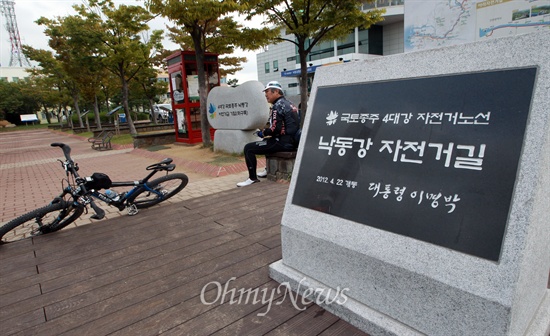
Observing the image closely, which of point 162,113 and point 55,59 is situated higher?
point 55,59

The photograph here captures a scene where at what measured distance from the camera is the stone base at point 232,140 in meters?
8.02

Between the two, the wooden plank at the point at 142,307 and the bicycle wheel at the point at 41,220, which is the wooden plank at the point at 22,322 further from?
the bicycle wheel at the point at 41,220

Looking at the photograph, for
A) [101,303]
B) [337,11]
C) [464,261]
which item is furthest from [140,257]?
[337,11]

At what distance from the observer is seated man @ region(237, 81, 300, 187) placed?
4969 millimetres

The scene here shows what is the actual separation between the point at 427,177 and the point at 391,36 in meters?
37.6

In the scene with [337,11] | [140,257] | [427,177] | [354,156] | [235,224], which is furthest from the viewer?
[337,11]

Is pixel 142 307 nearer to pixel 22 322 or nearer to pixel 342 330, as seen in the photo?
pixel 22 322

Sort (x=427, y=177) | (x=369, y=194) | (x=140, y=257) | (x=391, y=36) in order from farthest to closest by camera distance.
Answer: (x=391, y=36) → (x=140, y=257) → (x=369, y=194) → (x=427, y=177)

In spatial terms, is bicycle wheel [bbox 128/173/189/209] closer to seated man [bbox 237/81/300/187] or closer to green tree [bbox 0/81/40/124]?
seated man [bbox 237/81/300/187]

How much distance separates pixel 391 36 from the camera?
3459cm

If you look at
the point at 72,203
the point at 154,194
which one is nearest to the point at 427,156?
the point at 72,203

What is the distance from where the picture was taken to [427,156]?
1.75 meters

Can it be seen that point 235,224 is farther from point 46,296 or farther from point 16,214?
point 16,214

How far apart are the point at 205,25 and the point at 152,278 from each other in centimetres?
907
